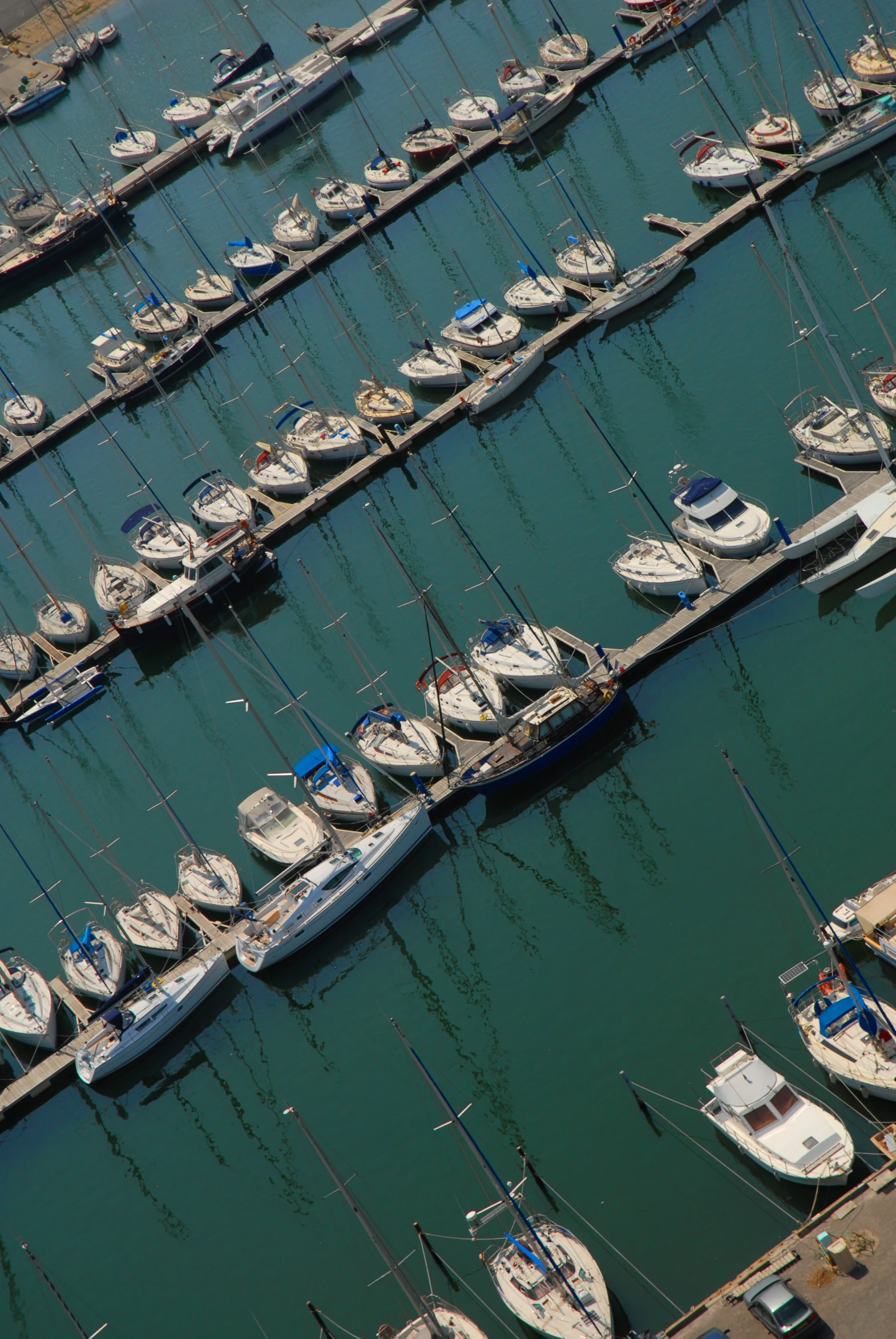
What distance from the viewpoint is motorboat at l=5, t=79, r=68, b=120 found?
13462 centimetres

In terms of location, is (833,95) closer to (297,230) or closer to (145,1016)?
(297,230)

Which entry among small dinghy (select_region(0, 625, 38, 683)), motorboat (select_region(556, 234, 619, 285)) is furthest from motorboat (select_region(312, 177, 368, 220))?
small dinghy (select_region(0, 625, 38, 683))

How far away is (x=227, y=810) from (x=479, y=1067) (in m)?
19.4

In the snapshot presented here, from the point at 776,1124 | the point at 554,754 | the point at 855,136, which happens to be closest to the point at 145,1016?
the point at 554,754

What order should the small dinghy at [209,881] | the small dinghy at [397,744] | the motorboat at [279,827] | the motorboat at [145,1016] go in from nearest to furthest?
the motorboat at [145,1016], the small dinghy at [209,881], the motorboat at [279,827], the small dinghy at [397,744]

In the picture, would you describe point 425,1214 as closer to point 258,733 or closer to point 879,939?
point 879,939

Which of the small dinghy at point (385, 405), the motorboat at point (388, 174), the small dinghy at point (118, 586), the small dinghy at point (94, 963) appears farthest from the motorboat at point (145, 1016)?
the motorboat at point (388, 174)

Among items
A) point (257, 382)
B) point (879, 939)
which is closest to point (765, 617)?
point (879, 939)

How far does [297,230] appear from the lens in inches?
3844

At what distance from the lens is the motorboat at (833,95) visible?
83.4 meters

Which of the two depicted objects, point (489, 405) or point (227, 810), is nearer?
point (227, 810)

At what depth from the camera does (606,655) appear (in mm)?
58250

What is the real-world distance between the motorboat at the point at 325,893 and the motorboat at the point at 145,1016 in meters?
1.78

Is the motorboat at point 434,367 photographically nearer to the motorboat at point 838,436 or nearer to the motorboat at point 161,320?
the motorboat at point 161,320
